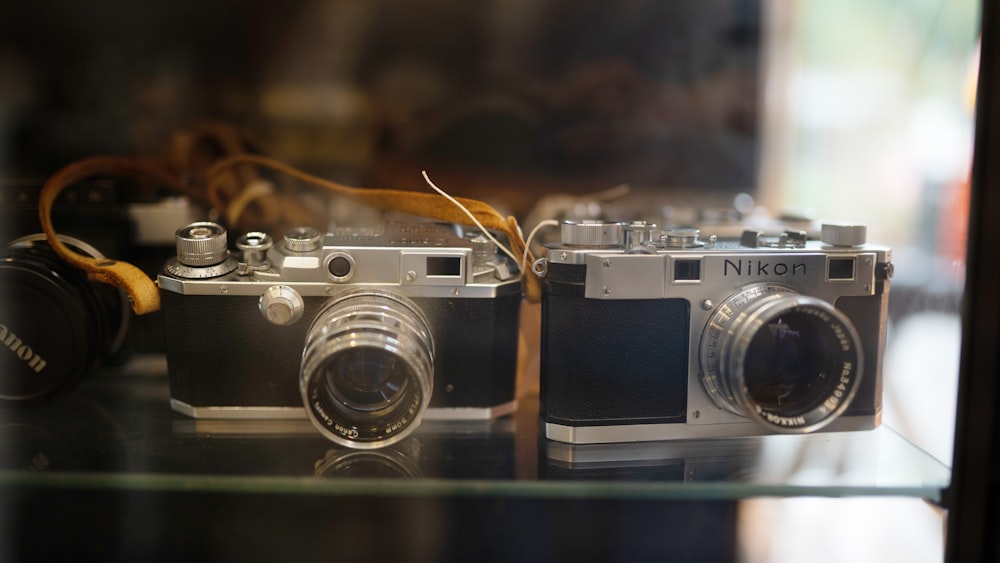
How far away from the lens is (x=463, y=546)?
754mm

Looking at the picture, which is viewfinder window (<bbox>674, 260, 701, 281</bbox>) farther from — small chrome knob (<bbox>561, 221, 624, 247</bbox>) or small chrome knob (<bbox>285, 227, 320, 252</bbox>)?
small chrome knob (<bbox>285, 227, 320, 252</bbox>)

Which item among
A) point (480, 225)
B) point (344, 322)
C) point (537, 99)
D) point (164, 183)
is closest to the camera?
point (344, 322)

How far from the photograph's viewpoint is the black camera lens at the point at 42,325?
2.28 feet

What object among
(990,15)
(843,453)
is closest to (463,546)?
(843,453)

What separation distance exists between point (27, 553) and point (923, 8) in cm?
100

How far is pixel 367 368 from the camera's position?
2.20ft

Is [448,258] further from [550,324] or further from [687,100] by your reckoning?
[687,100]

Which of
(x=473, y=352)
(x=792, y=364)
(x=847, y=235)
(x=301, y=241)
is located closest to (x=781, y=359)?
(x=792, y=364)

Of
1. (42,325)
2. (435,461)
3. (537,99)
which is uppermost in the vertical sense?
(537,99)

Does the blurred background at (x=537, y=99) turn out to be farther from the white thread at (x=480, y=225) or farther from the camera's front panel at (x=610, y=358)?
the camera's front panel at (x=610, y=358)

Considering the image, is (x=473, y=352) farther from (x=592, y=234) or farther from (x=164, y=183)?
Result: (x=164, y=183)

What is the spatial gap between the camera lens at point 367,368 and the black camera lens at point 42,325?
22 centimetres

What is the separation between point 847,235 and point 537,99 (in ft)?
1.54

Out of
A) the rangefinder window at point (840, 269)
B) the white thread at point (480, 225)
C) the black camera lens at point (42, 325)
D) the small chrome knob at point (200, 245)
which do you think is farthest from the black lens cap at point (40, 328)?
the rangefinder window at point (840, 269)
